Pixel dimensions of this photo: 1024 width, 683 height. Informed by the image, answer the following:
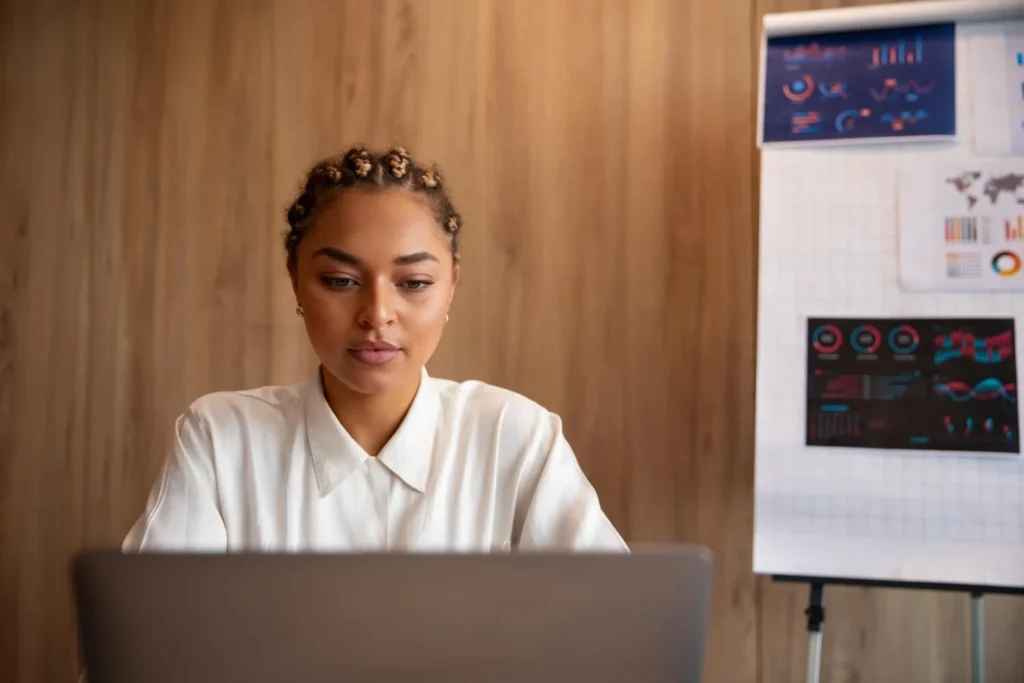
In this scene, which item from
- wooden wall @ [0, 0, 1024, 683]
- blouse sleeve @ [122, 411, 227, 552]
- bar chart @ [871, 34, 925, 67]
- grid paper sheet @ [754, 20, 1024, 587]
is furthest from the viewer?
wooden wall @ [0, 0, 1024, 683]

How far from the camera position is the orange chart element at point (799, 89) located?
160 cm

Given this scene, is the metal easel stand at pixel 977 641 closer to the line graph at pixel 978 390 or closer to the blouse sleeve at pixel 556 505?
the line graph at pixel 978 390

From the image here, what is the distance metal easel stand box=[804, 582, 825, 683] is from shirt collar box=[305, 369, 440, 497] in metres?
0.78

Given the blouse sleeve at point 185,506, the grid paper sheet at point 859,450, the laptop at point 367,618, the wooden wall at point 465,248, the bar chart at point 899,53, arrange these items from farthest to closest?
1. the wooden wall at point 465,248
2. the bar chart at point 899,53
3. the grid paper sheet at point 859,450
4. the blouse sleeve at point 185,506
5. the laptop at point 367,618

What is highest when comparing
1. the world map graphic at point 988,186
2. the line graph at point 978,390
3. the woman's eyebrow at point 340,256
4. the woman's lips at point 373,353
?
the world map graphic at point 988,186

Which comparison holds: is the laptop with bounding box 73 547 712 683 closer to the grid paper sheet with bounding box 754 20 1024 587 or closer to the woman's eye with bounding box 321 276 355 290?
the woman's eye with bounding box 321 276 355 290

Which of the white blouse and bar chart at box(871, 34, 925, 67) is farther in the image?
bar chart at box(871, 34, 925, 67)

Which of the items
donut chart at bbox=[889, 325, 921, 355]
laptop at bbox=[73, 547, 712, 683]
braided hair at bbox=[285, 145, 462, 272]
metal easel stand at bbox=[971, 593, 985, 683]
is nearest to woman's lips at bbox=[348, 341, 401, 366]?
braided hair at bbox=[285, 145, 462, 272]

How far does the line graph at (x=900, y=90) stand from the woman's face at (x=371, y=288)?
0.92 meters

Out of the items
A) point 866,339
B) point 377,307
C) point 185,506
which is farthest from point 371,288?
point 866,339

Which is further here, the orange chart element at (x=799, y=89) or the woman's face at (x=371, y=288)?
the orange chart element at (x=799, y=89)

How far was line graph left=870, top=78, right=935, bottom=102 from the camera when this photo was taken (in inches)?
60.7

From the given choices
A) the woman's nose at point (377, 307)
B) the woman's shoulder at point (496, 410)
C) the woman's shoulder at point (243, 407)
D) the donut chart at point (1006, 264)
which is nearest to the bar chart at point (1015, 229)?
the donut chart at point (1006, 264)

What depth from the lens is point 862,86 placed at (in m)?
1.57
